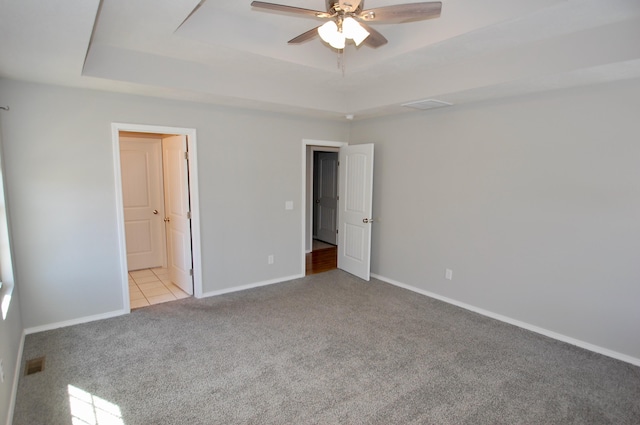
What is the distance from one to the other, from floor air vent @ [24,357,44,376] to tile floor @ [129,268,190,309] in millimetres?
1128

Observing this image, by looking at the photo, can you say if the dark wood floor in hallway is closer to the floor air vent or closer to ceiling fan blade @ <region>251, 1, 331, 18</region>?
the floor air vent

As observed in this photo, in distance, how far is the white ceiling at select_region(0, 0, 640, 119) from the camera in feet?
7.04

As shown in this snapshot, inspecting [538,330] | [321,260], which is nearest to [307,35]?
[538,330]

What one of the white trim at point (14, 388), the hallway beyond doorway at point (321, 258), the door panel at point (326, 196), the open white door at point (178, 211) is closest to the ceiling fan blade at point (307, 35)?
the open white door at point (178, 211)

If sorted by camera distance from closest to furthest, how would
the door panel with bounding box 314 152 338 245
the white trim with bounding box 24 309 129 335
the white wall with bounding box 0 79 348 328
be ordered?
the white wall with bounding box 0 79 348 328
the white trim with bounding box 24 309 129 335
the door panel with bounding box 314 152 338 245

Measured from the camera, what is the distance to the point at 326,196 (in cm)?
751

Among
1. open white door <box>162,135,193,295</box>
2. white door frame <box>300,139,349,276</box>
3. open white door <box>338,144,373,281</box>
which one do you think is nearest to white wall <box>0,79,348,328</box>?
open white door <box>162,135,193,295</box>

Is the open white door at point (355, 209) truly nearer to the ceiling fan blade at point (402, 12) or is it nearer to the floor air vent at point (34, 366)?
the ceiling fan blade at point (402, 12)

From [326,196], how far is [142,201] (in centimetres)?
370

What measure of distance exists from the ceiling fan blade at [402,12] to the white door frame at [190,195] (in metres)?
2.58

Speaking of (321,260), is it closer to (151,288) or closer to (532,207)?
(151,288)

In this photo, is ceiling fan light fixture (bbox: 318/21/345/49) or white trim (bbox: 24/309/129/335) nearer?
ceiling fan light fixture (bbox: 318/21/345/49)

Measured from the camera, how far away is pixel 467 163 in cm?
381

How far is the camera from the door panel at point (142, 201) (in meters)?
5.12
